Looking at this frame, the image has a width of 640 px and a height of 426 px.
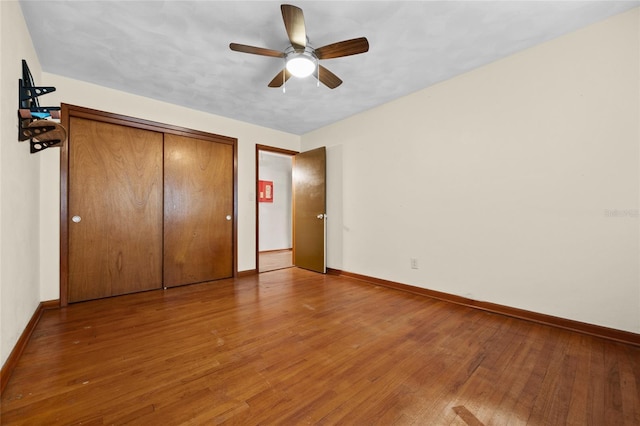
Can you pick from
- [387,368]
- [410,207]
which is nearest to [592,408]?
[387,368]

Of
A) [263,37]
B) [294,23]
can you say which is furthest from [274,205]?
[294,23]

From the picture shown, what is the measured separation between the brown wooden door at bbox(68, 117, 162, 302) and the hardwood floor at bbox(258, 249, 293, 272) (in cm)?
181

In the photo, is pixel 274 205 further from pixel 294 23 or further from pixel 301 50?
pixel 294 23

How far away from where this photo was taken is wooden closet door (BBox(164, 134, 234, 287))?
11.5 ft

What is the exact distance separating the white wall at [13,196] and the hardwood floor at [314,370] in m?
0.30

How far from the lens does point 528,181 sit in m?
2.40

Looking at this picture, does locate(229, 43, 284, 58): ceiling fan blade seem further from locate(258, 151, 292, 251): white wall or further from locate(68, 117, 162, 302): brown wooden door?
locate(258, 151, 292, 251): white wall

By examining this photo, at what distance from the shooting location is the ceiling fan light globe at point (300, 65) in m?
2.12

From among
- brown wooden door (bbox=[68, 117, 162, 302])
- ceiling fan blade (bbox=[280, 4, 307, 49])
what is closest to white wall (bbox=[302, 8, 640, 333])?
ceiling fan blade (bbox=[280, 4, 307, 49])

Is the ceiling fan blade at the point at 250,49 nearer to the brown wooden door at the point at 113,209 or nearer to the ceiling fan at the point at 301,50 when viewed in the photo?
the ceiling fan at the point at 301,50

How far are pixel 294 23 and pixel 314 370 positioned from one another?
7.73 feet

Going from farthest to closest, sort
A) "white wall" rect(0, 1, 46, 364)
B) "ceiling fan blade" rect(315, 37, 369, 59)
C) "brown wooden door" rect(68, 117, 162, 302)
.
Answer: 1. "brown wooden door" rect(68, 117, 162, 302)
2. "ceiling fan blade" rect(315, 37, 369, 59)
3. "white wall" rect(0, 1, 46, 364)

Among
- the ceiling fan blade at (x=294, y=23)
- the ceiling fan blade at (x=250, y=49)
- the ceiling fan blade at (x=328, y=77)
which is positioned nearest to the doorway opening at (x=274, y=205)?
the ceiling fan blade at (x=328, y=77)

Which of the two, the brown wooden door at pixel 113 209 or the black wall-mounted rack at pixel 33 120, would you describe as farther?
the brown wooden door at pixel 113 209
